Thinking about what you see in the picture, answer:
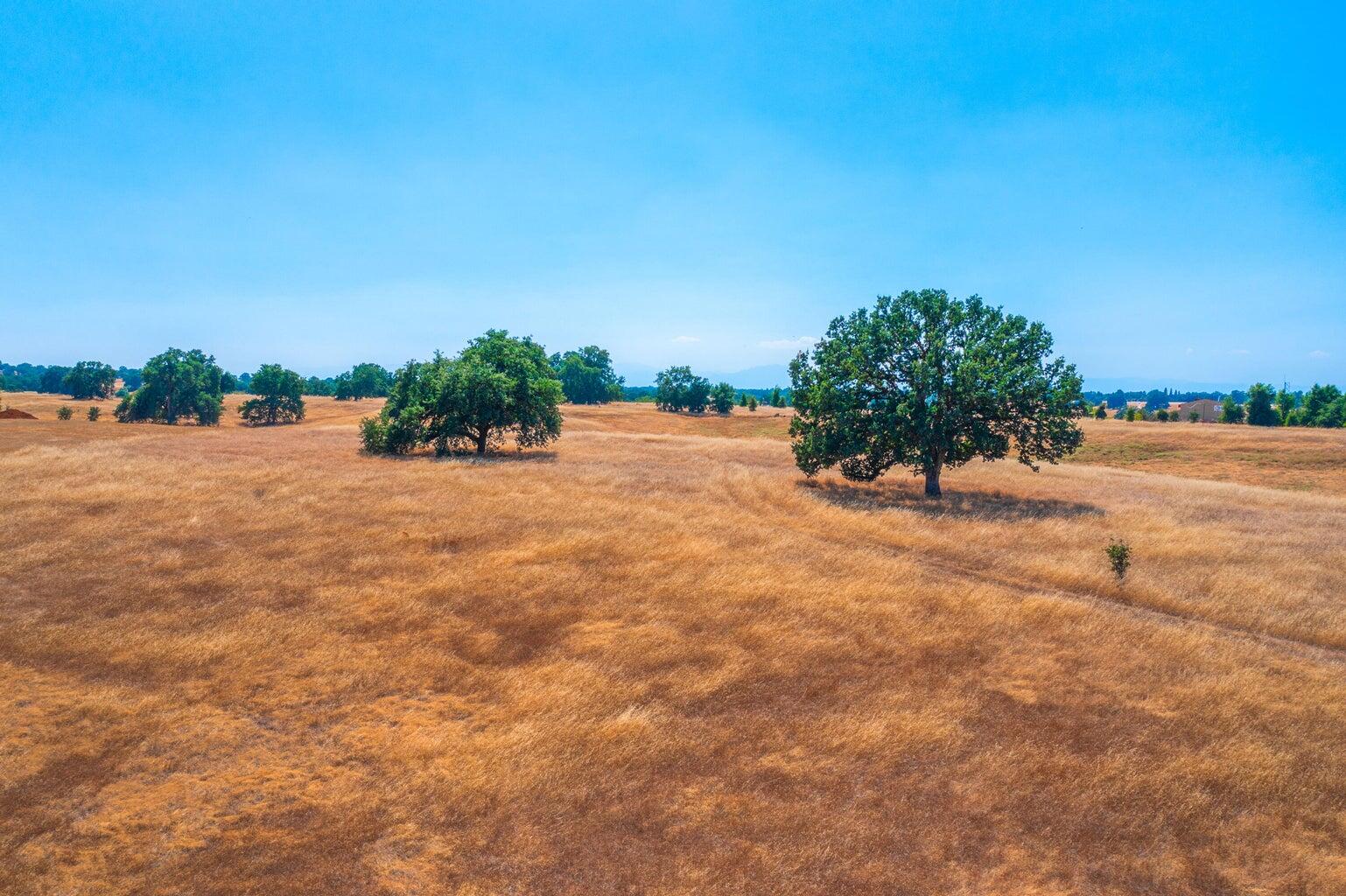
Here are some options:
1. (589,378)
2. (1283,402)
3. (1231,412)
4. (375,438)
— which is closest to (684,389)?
(589,378)

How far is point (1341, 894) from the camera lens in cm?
739

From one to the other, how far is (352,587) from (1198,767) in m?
16.5

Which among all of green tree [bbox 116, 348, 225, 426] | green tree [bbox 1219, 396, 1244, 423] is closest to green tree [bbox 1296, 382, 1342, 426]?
green tree [bbox 1219, 396, 1244, 423]

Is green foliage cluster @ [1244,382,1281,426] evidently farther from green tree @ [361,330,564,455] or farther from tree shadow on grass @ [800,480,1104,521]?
green tree @ [361,330,564,455]

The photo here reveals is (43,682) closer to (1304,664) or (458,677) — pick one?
(458,677)

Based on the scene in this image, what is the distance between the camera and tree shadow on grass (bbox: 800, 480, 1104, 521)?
25.9 meters

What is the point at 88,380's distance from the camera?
364ft

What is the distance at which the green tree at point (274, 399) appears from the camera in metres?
86.5

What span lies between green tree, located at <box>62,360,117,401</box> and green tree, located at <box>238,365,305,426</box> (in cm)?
4631

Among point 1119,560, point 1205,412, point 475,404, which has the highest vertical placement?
point 1205,412

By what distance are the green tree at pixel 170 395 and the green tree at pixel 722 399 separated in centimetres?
7644

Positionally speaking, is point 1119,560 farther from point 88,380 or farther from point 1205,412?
point 88,380

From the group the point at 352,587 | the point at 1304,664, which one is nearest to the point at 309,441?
the point at 352,587

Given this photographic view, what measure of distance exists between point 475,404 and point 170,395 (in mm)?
64598
